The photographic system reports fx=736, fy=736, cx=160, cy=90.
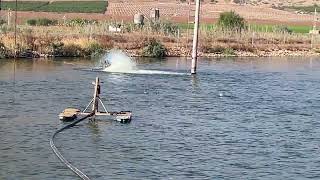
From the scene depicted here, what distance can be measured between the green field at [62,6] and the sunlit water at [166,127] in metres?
74.5

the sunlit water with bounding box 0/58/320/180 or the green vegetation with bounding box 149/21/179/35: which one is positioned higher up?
the green vegetation with bounding box 149/21/179/35

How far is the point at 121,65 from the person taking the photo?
156 ft

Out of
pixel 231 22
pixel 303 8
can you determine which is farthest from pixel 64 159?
pixel 303 8

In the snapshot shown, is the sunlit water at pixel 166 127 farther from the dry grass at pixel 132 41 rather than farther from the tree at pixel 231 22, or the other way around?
the tree at pixel 231 22

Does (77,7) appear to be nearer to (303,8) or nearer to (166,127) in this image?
(303,8)

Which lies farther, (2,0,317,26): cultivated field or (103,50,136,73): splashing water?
(2,0,317,26): cultivated field

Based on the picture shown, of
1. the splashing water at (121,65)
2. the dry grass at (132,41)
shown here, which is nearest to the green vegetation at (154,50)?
the dry grass at (132,41)

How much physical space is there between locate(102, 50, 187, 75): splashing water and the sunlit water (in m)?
1.70

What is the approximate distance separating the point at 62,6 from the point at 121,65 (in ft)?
261

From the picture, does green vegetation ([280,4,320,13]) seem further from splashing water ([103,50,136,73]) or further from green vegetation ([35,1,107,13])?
splashing water ([103,50,136,73])

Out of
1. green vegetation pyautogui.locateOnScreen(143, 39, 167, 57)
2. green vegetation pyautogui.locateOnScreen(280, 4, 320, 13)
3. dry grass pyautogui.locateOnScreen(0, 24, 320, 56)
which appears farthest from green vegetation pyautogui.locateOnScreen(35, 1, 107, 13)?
green vegetation pyautogui.locateOnScreen(143, 39, 167, 57)

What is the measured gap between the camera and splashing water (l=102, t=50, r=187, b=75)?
144 ft

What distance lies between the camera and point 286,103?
104ft

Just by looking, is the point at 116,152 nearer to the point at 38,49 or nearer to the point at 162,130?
the point at 162,130
